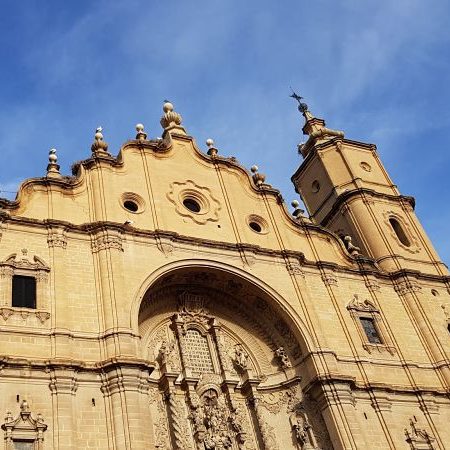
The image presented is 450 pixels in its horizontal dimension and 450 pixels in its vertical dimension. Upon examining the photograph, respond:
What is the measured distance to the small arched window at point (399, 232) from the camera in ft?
93.9

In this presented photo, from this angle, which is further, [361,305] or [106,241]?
[361,305]

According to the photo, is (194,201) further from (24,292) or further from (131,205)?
(24,292)

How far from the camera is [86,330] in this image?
57.6 ft

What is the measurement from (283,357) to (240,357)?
59.3 inches

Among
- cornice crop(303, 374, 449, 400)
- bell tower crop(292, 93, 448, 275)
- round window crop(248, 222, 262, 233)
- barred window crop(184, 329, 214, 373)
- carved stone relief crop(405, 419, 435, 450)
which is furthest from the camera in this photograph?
bell tower crop(292, 93, 448, 275)

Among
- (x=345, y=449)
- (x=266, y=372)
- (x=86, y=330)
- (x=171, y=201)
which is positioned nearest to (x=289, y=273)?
(x=266, y=372)

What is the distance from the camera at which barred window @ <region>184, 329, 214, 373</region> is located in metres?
20.6

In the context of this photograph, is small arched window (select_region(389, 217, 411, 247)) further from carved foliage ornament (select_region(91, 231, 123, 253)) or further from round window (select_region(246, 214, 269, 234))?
carved foliage ornament (select_region(91, 231, 123, 253))

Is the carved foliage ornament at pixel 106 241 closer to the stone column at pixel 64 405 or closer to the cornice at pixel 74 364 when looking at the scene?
the cornice at pixel 74 364

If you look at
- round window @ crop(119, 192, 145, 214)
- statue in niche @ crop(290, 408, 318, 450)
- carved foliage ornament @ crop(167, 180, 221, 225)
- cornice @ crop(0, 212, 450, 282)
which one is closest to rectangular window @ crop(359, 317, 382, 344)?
cornice @ crop(0, 212, 450, 282)

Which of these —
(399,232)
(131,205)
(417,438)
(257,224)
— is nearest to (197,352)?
(131,205)

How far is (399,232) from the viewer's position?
95.6 feet

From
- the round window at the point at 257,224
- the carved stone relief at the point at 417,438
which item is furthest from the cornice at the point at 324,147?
the carved stone relief at the point at 417,438

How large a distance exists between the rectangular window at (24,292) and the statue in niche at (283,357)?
8664 millimetres
